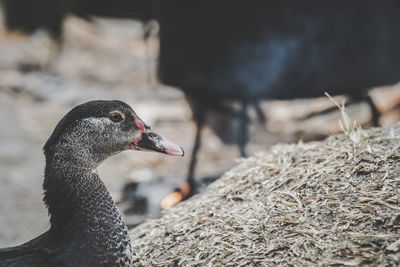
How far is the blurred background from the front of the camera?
12.4ft

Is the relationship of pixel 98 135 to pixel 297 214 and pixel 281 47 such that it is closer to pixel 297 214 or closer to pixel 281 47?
pixel 297 214

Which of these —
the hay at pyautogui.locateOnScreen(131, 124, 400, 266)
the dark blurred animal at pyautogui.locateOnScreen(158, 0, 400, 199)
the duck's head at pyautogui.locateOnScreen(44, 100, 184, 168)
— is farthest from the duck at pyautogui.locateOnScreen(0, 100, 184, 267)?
the dark blurred animal at pyautogui.locateOnScreen(158, 0, 400, 199)

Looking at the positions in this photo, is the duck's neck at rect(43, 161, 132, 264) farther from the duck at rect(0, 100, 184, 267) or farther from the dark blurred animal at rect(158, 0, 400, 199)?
the dark blurred animal at rect(158, 0, 400, 199)

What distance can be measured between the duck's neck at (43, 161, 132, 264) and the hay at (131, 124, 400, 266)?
221mm

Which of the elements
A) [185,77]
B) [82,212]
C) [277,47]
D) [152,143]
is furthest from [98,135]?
[277,47]

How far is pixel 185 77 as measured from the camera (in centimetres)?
406

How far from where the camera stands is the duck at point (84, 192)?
193 centimetres

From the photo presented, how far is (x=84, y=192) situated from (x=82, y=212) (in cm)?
10

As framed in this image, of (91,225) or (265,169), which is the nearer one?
(91,225)

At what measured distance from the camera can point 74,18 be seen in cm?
666

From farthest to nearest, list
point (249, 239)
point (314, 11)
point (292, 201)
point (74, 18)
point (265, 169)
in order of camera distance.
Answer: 1. point (74, 18)
2. point (314, 11)
3. point (265, 169)
4. point (292, 201)
5. point (249, 239)

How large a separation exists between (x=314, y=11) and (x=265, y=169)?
1771 mm

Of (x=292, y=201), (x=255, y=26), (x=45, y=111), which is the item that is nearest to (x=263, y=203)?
(x=292, y=201)

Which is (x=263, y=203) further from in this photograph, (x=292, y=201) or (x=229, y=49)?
(x=229, y=49)
